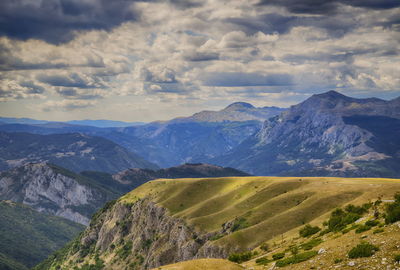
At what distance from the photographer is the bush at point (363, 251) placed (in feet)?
140

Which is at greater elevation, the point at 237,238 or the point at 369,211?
the point at 369,211

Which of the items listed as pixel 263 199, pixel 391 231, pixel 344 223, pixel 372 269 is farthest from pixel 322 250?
pixel 263 199

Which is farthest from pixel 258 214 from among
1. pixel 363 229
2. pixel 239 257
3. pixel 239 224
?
pixel 363 229

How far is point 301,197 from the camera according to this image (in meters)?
152

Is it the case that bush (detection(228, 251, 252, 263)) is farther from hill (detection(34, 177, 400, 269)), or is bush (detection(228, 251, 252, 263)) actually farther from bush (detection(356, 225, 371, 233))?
hill (detection(34, 177, 400, 269))

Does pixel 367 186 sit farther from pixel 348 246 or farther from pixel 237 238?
pixel 348 246

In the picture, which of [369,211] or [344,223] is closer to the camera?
[344,223]

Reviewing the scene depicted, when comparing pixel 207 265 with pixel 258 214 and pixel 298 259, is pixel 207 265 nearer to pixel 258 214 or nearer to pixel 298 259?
pixel 298 259

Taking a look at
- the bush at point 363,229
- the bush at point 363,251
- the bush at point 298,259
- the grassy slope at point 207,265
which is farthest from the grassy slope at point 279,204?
the bush at point 363,251

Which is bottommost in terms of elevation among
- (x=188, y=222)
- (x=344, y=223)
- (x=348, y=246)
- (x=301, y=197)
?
(x=188, y=222)

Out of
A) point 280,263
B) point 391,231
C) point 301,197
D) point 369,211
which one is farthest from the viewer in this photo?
point 301,197

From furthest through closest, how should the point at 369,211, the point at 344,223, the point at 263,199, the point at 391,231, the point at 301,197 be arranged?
the point at 263,199
the point at 301,197
the point at 369,211
the point at 344,223
the point at 391,231

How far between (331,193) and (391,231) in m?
93.2

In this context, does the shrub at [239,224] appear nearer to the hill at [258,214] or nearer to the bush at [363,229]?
the hill at [258,214]
